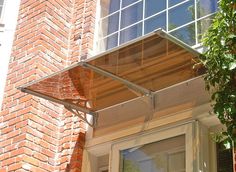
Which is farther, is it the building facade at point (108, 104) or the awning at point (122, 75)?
the building facade at point (108, 104)

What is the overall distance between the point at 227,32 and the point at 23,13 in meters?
3.19

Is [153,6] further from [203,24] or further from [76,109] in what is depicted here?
[76,109]

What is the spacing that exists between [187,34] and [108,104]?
3.48 ft

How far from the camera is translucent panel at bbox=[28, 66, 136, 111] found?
465 cm

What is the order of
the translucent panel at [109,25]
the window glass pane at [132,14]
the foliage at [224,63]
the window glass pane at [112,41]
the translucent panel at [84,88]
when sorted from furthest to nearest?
1. the translucent panel at [109,25]
2. the window glass pane at [112,41]
3. the window glass pane at [132,14]
4. the translucent panel at [84,88]
5. the foliage at [224,63]

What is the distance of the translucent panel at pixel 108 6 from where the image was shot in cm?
620

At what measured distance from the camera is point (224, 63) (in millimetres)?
3709

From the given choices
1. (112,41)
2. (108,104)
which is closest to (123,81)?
(108,104)

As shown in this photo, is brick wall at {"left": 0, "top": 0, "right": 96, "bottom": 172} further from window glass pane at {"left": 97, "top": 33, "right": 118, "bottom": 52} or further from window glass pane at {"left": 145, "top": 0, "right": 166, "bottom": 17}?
window glass pane at {"left": 145, "top": 0, "right": 166, "bottom": 17}

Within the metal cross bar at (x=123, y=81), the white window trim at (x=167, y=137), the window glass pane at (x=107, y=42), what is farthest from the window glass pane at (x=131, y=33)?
the white window trim at (x=167, y=137)

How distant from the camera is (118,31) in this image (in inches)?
235

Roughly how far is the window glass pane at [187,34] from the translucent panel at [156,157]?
3.42ft

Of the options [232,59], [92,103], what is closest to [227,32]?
[232,59]

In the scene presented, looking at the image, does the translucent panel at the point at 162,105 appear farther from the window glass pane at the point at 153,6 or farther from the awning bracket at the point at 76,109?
the window glass pane at the point at 153,6
